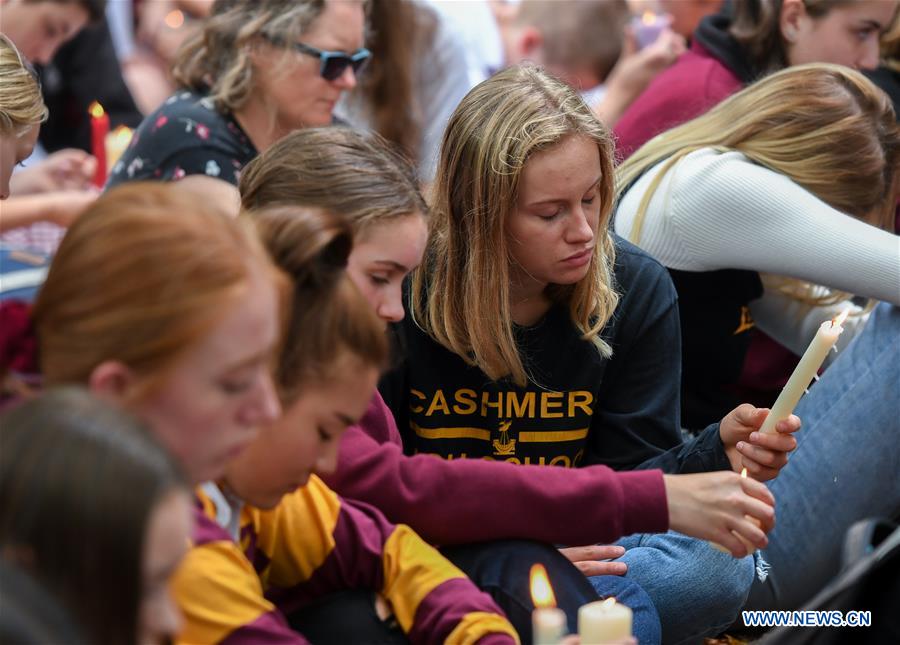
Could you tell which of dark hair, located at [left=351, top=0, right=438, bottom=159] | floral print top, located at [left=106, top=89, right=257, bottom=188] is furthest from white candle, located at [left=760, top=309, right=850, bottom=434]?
dark hair, located at [left=351, top=0, right=438, bottom=159]

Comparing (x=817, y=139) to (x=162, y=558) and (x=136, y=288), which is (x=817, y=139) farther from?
(x=162, y=558)

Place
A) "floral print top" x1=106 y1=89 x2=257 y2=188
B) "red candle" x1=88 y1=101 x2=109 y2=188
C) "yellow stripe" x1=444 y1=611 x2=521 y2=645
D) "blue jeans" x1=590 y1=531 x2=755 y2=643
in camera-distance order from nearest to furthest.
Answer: "yellow stripe" x1=444 y1=611 x2=521 y2=645, "blue jeans" x1=590 y1=531 x2=755 y2=643, "floral print top" x1=106 y1=89 x2=257 y2=188, "red candle" x1=88 y1=101 x2=109 y2=188

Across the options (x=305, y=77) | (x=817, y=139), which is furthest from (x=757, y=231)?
(x=305, y=77)

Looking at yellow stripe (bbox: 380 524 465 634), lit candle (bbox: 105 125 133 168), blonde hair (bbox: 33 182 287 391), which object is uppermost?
blonde hair (bbox: 33 182 287 391)

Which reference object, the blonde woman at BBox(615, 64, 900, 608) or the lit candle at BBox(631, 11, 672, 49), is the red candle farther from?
the lit candle at BBox(631, 11, 672, 49)

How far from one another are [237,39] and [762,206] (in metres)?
1.25

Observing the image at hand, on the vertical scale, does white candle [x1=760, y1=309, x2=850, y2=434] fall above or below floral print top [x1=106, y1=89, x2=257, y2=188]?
above

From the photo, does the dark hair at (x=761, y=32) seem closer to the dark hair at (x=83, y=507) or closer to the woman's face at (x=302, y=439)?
the woman's face at (x=302, y=439)

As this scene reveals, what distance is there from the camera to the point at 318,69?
2.91m

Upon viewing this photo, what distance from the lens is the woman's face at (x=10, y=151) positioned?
6.89 feet

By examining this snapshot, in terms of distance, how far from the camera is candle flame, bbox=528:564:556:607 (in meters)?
1.52

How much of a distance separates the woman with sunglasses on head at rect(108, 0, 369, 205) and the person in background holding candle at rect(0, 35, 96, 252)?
0.36 metres

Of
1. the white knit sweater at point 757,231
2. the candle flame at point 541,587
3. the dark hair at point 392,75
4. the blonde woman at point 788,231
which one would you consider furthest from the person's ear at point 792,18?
the candle flame at point 541,587

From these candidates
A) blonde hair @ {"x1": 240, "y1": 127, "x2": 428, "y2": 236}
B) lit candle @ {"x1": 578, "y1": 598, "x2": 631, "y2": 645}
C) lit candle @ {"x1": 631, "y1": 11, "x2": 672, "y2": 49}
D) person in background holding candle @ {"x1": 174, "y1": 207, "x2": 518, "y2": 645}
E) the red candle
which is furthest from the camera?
lit candle @ {"x1": 631, "y1": 11, "x2": 672, "y2": 49}
